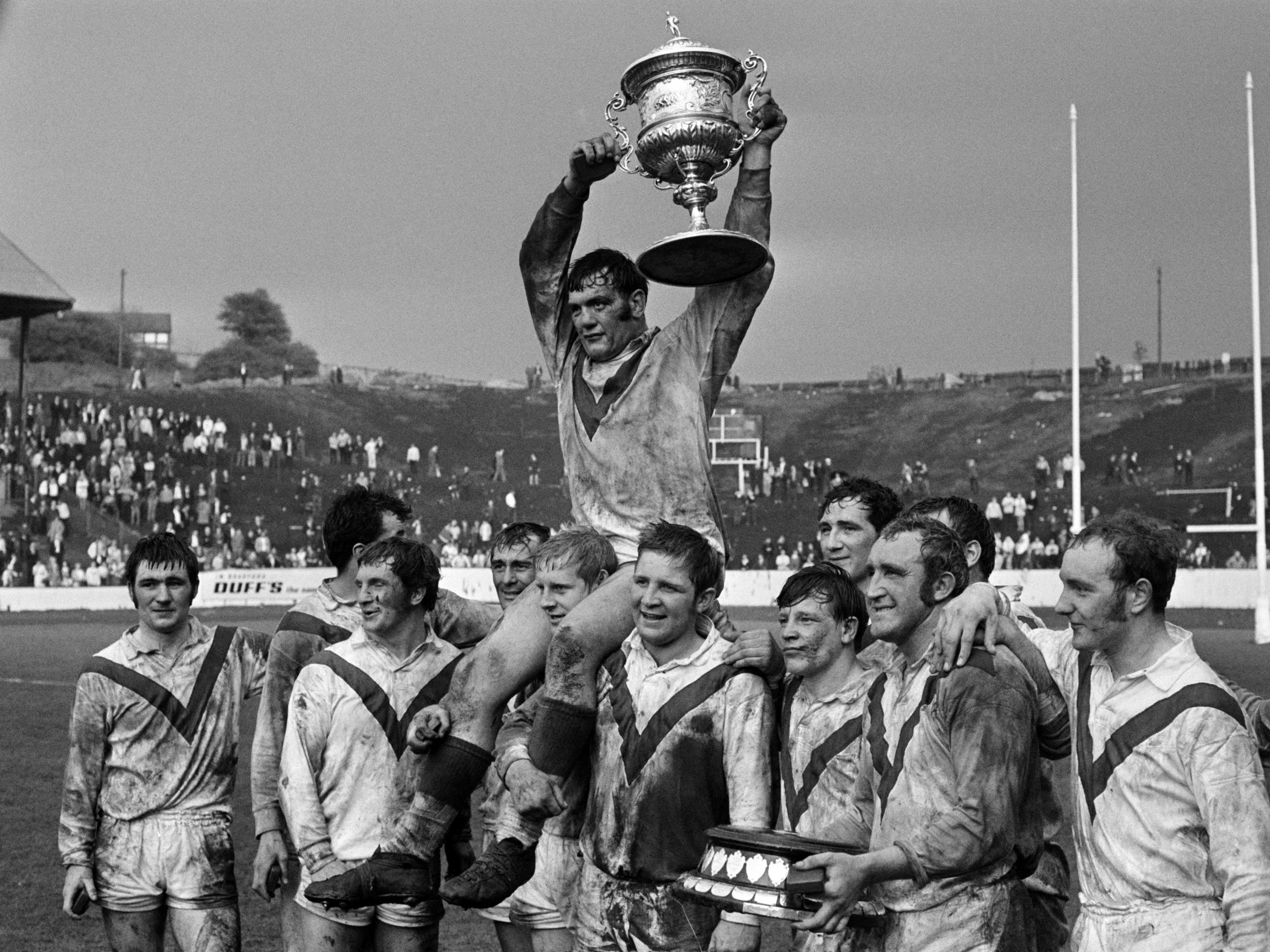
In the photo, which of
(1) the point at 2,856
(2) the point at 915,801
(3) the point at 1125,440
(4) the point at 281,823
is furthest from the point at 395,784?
(3) the point at 1125,440

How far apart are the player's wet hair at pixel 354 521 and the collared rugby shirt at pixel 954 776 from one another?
281 cm

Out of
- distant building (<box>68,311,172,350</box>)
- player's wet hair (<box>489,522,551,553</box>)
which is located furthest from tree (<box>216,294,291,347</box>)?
player's wet hair (<box>489,522,551,553</box>)

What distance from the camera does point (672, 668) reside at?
463 centimetres

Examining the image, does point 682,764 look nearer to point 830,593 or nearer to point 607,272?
point 830,593

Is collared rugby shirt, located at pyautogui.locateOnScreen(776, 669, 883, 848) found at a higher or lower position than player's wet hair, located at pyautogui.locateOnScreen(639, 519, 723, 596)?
lower

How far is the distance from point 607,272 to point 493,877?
212 cm

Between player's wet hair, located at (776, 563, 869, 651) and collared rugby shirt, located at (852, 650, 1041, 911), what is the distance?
50 cm

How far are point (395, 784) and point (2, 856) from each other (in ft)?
17.9

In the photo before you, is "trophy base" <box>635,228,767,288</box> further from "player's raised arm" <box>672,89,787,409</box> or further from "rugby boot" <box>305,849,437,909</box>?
"rugby boot" <box>305,849,437,909</box>

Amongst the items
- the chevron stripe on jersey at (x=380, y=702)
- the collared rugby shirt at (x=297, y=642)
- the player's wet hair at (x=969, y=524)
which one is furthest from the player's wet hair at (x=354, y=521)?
the player's wet hair at (x=969, y=524)

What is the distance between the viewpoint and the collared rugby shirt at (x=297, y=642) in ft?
19.0

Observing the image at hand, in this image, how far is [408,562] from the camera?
5.67m

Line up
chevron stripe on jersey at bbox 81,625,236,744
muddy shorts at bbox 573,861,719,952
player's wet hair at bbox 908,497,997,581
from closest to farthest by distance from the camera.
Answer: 1. muddy shorts at bbox 573,861,719,952
2. player's wet hair at bbox 908,497,997,581
3. chevron stripe on jersey at bbox 81,625,236,744

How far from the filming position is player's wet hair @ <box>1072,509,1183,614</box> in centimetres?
409
